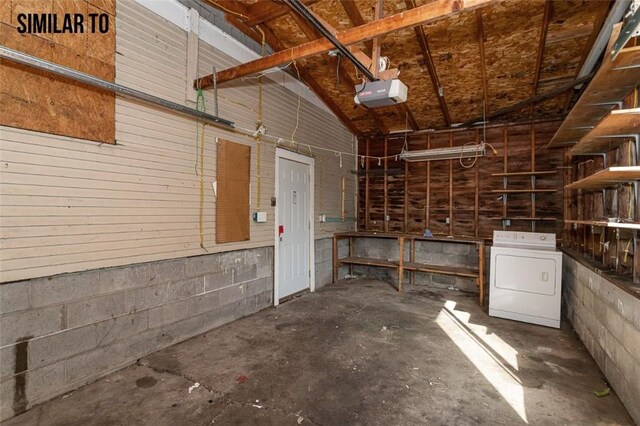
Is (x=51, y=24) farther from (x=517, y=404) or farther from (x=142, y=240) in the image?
(x=517, y=404)

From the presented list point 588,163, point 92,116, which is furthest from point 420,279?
point 92,116

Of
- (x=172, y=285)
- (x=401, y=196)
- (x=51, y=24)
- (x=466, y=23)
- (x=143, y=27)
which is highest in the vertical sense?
(x=466, y=23)

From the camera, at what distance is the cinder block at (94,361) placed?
222cm

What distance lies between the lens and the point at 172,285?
2906 millimetres

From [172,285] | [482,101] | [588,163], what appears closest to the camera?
[172,285]

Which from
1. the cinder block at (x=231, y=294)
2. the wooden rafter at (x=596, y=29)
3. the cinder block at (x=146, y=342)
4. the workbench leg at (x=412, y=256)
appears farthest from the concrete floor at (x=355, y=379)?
the wooden rafter at (x=596, y=29)

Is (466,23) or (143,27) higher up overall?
(466,23)

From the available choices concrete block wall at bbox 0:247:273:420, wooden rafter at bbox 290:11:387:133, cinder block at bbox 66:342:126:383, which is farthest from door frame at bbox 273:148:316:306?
cinder block at bbox 66:342:126:383

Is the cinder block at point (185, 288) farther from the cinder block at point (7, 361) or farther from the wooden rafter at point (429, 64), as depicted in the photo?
the wooden rafter at point (429, 64)

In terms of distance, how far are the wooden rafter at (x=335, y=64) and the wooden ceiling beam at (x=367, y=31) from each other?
22cm

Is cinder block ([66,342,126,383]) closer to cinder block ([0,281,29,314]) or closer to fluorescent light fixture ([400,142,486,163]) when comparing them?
cinder block ([0,281,29,314])

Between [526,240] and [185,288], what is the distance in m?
4.31

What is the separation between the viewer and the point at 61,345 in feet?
7.12

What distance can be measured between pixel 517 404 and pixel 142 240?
10.8 ft
